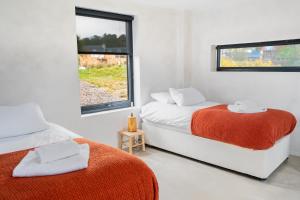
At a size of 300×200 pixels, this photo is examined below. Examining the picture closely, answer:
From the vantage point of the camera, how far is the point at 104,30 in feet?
12.3

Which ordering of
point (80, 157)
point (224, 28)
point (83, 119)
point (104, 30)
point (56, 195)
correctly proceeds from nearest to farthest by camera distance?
point (56, 195), point (80, 157), point (83, 119), point (104, 30), point (224, 28)

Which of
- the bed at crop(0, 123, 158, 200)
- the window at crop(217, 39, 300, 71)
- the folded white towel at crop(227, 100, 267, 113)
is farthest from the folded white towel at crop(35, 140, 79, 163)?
the window at crop(217, 39, 300, 71)

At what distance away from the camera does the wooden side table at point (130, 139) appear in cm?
364

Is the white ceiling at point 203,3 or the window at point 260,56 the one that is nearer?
the window at point 260,56

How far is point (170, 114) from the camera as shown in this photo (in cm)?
361

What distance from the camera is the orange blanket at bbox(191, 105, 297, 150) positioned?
2680 mm

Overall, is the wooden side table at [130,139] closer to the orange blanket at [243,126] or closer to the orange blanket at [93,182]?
the orange blanket at [243,126]

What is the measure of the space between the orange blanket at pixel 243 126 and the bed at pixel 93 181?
1.41 meters

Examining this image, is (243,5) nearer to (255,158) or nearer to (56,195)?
(255,158)

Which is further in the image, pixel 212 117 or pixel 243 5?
pixel 243 5

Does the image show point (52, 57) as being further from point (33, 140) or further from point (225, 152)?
point (225, 152)

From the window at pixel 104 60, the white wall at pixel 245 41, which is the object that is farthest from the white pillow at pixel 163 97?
the white wall at pixel 245 41

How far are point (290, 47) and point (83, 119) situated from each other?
304cm

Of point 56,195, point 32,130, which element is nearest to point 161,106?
point 32,130
